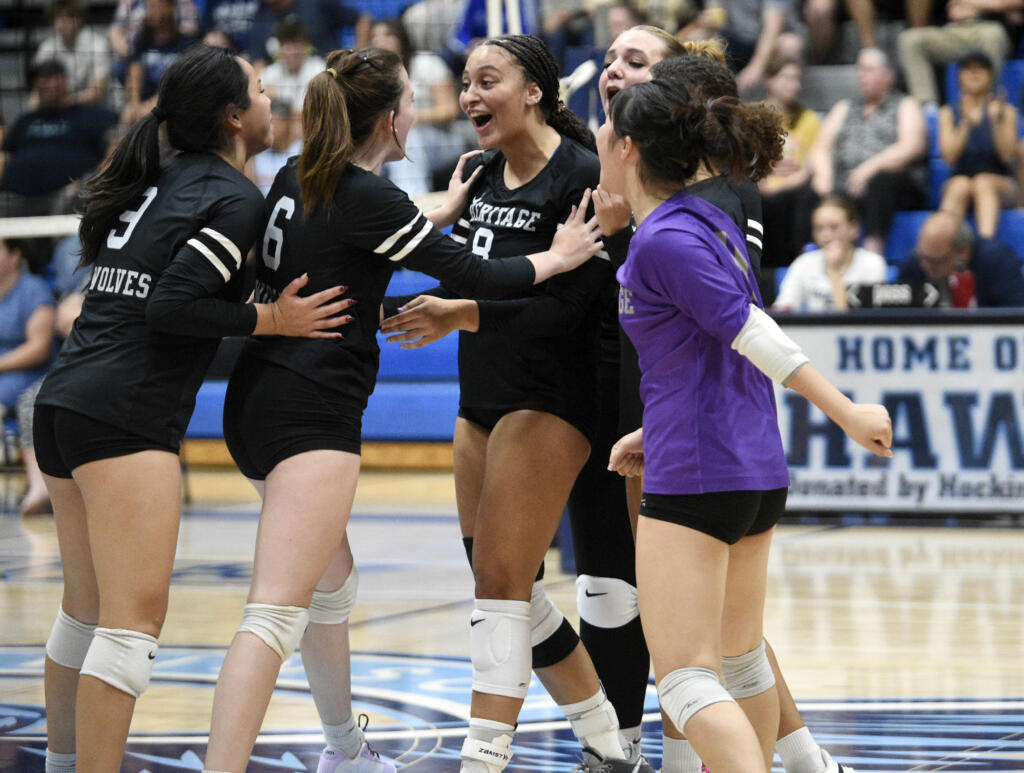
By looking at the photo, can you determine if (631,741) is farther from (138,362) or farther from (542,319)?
(138,362)

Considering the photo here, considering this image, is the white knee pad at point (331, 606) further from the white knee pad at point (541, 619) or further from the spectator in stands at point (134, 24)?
the spectator in stands at point (134, 24)

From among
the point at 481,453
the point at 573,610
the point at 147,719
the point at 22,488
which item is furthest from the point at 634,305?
the point at 22,488

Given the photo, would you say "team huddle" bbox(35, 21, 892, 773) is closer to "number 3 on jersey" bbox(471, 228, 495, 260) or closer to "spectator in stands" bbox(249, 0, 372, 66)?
"number 3 on jersey" bbox(471, 228, 495, 260)

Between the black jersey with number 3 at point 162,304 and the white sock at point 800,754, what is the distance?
1442 mm

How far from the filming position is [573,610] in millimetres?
5707

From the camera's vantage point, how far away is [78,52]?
1258cm

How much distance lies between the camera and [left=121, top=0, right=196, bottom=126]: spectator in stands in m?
12.2

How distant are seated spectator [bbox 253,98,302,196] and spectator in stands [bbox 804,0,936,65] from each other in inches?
141

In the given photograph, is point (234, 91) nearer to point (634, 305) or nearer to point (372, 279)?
point (372, 279)

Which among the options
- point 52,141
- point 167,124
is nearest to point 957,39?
point 52,141

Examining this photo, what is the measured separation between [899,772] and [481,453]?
4.06ft

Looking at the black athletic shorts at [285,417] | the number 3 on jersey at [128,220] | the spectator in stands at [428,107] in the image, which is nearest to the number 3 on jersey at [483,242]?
the black athletic shorts at [285,417]

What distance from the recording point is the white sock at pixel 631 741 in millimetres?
3682

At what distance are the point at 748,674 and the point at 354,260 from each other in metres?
1.16
